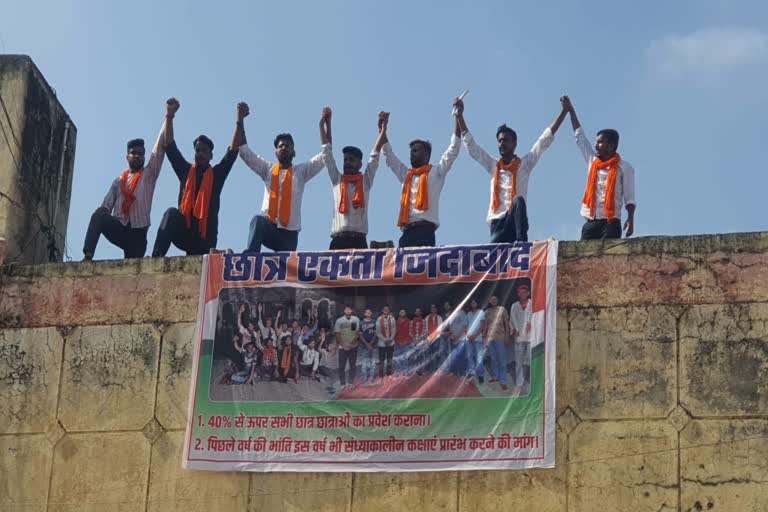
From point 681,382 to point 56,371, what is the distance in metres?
5.07

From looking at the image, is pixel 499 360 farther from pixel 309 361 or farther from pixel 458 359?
pixel 309 361

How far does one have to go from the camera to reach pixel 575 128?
12.1 metres

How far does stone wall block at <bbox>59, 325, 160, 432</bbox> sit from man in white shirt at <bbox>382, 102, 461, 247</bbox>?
2299 mm

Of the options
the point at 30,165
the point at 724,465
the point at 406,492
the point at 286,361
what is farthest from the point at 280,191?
the point at 724,465

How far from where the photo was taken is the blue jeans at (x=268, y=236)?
12.1 meters

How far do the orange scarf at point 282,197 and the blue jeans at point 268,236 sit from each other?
3.4 inches

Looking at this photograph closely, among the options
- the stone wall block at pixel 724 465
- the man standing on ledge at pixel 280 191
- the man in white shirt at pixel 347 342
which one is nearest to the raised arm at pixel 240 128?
the man standing on ledge at pixel 280 191

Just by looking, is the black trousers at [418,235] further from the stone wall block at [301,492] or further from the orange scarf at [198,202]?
the stone wall block at [301,492]

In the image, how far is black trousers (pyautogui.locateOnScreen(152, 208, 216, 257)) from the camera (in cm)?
1234

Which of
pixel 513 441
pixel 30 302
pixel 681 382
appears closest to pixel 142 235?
pixel 30 302

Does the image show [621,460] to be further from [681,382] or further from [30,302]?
[30,302]

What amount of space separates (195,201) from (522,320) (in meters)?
3.38

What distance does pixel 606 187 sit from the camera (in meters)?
11.6

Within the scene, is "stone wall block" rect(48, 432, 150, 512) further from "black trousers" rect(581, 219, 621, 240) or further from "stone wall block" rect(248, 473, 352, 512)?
"black trousers" rect(581, 219, 621, 240)
